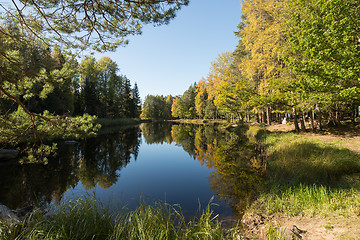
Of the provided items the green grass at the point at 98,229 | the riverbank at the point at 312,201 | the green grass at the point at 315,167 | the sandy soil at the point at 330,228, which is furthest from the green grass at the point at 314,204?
→ the green grass at the point at 98,229

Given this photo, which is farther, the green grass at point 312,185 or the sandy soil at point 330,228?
the green grass at point 312,185

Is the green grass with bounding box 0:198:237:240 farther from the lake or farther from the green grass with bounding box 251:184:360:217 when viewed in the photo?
→ the green grass with bounding box 251:184:360:217

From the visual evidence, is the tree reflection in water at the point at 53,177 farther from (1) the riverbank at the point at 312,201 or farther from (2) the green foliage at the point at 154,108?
(2) the green foliage at the point at 154,108

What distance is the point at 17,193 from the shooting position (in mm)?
6215

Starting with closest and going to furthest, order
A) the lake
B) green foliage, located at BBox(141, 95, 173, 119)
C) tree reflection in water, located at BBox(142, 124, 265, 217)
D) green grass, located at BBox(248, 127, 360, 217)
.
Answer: green grass, located at BBox(248, 127, 360, 217) < tree reflection in water, located at BBox(142, 124, 265, 217) < the lake < green foliage, located at BBox(141, 95, 173, 119)

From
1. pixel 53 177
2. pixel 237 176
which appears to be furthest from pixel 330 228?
pixel 53 177

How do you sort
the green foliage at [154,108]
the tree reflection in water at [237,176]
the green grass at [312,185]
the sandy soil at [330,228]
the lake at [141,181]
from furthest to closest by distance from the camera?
the green foliage at [154,108] < the lake at [141,181] < the tree reflection in water at [237,176] < the green grass at [312,185] < the sandy soil at [330,228]

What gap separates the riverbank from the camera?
9.74 feet

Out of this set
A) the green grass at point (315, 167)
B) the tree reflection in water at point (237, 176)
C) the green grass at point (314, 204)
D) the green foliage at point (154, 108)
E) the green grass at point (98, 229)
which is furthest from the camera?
the green foliage at point (154, 108)

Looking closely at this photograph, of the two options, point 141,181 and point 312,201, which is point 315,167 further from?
point 141,181

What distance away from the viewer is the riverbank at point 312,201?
9.74 feet

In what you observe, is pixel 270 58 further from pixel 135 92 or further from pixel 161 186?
pixel 135 92

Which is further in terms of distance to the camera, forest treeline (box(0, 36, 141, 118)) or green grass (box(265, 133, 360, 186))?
green grass (box(265, 133, 360, 186))

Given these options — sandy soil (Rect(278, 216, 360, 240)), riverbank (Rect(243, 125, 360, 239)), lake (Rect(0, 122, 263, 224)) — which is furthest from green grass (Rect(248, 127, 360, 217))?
lake (Rect(0, 122, 263, 224))
